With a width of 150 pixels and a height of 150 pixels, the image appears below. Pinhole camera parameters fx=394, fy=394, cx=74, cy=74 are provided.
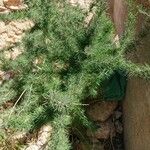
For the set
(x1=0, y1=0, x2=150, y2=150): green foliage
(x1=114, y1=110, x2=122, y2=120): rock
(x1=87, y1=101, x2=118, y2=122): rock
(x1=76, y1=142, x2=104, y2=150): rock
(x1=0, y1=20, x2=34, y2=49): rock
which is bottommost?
(x1=76, y1=142, x2=104, y2=150): rock

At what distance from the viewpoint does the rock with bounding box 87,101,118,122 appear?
2662mm

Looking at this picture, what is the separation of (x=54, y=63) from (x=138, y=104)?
0.60m

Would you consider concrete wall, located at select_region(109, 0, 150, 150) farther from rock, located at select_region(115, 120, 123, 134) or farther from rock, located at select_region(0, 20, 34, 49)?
rock, located at select_region(0, 20, 34, 49)

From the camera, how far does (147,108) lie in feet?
6.19

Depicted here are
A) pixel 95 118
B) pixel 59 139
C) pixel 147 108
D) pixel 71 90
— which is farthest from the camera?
pixel 95 118

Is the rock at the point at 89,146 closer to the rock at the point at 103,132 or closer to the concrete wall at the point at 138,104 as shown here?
the rock at the point at 103,132

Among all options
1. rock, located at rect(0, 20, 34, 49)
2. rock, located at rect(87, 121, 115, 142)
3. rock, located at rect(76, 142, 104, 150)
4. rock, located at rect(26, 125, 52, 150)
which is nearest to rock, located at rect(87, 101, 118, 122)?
rock, located at rect(87, 121, 115, 142)

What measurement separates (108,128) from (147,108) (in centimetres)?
82

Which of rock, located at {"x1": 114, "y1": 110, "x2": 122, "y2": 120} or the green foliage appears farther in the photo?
rock, located at {"x1": 114, "y1": 110, "x2": 122, "y2": 120}

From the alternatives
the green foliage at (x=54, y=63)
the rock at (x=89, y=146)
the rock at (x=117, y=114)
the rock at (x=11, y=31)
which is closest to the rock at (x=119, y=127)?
the rock at (x=117, y=114)

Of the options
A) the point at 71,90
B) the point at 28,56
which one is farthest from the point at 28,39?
the point at 71,90

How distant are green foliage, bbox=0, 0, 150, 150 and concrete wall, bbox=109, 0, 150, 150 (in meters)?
0.18

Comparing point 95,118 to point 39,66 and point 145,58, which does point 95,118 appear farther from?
point 145,58

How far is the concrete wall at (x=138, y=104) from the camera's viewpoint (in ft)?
6.19
